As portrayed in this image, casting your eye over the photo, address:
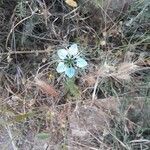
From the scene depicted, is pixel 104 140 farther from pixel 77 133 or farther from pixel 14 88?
pixel 14 88

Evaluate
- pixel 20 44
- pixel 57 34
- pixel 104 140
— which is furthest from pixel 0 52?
pixel 104 140

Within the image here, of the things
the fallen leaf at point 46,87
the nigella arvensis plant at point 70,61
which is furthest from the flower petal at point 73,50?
the fallen leaf at point 46,87

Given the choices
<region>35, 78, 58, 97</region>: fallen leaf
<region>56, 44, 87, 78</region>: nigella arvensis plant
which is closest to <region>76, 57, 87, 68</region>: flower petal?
<region>56, 44, 87, 78</region>: nigella arvensis plant

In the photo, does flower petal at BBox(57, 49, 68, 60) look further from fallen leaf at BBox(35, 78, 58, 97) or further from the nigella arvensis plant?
fallen leaf at BBox(35, 78, 58, 97)

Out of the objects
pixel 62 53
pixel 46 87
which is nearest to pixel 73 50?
pixel 62 53

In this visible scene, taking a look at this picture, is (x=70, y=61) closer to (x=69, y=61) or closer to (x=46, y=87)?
(x=69, y=61)
